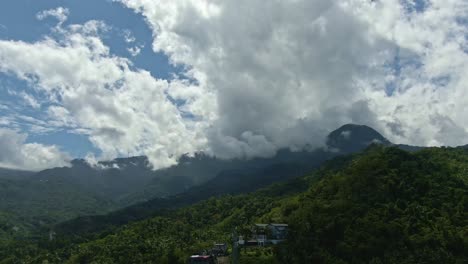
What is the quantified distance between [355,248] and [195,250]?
68.6 m

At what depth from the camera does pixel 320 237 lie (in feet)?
578

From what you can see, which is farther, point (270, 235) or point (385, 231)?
point (270, 235)

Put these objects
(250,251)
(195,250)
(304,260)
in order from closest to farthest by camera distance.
Result: (304,260), (250,251), (195,250)

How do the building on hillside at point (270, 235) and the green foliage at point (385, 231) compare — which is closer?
the green foliage at point (385, 231)

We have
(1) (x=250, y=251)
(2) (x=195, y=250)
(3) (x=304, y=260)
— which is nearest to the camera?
(3) (x=304, y=260)

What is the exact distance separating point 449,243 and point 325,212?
170 feet

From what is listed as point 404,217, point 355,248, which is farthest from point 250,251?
point 404,217

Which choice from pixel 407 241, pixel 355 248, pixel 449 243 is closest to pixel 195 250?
pixel 355 248

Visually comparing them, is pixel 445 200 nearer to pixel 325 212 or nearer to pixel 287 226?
pixel 325 212

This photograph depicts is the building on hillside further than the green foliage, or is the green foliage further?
the building on hillside

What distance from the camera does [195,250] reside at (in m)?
188

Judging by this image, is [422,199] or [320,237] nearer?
[320,237]

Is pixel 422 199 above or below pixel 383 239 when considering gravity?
above

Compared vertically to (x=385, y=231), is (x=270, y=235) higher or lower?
lower
